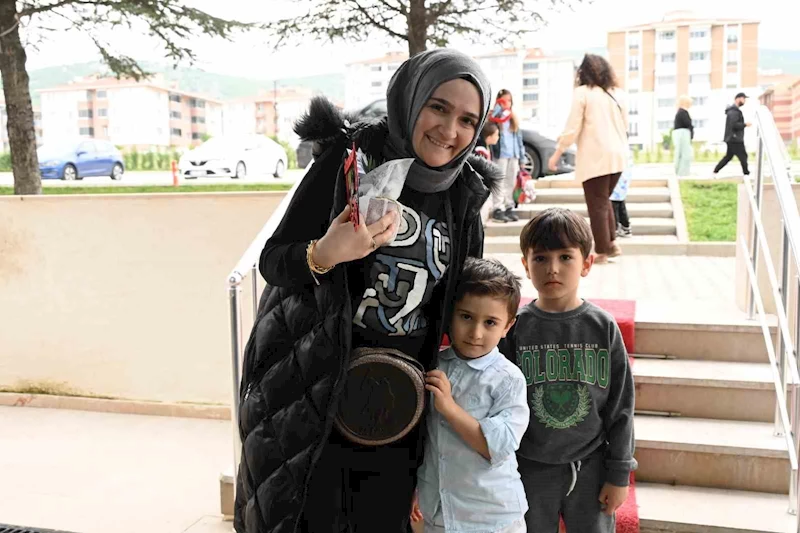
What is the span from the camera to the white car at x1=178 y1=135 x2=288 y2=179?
1079 cm

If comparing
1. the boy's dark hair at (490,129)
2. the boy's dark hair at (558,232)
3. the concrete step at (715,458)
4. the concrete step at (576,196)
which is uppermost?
the boy's dark hair at (490,129)

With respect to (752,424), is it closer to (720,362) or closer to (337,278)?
(720,362)

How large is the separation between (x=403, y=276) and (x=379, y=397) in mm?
258

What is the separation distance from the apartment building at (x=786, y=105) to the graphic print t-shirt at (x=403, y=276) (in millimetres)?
15328

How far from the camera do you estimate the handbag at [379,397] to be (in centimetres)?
161

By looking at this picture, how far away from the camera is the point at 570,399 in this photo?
1.92m

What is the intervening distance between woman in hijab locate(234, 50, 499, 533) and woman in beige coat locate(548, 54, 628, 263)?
353 centimetres

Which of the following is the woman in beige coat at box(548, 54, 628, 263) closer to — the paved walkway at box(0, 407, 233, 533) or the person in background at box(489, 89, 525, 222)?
the person in background at box(489, 89, 525, 222)

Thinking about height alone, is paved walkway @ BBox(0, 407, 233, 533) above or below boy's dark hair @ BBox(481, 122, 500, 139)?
below

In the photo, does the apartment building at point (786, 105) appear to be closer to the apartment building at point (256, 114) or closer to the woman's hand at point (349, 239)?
the apartment building at point (256, 114)

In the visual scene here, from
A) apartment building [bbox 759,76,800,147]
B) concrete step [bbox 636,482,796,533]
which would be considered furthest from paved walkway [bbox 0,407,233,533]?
apartment building [bbox 759,76,800,147]

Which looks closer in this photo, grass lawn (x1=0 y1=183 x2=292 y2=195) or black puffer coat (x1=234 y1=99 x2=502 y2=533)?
black puffer coat (x1=234 y1=99 x2=502 y2=533)

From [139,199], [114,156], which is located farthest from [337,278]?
[114,156]

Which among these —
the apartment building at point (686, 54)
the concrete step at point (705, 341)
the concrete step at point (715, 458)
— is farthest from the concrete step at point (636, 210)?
the apartment building at point (686, 54)
